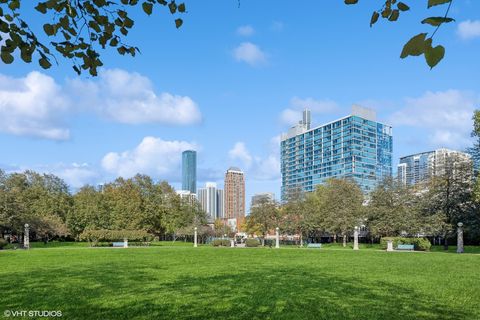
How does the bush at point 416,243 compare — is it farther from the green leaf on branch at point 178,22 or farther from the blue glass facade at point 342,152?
the blue glass facade at point 342,152

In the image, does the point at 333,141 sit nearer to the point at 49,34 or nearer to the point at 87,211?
the point at 87,211

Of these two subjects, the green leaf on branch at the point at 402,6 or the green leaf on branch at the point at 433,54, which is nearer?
the green leaf on branch at the point at 433,54

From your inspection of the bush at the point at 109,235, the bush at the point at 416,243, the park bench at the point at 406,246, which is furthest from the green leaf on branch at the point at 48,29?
the bush at the point at 109,235

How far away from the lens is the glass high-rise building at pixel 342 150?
139m

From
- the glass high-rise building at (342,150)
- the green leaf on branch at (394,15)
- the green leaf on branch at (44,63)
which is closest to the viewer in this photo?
the green leaf on branch at (394,15)

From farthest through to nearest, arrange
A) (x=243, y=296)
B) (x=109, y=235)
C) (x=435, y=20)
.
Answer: (x=109, y=235) → (x=243, y=296) → (x=435, y=20)

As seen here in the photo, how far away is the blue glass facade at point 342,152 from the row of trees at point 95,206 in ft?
224

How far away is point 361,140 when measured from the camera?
139 m

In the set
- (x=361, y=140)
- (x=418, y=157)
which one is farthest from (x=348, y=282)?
(x=361, y=140)

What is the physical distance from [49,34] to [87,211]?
62.4 meters

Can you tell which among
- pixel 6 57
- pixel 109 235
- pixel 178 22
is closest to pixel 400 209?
pixel 109 235

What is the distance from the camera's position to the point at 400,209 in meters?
50.4

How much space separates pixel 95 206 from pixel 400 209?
40.2 metres

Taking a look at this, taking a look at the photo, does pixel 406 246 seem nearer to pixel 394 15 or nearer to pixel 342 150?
pixel 394 15
